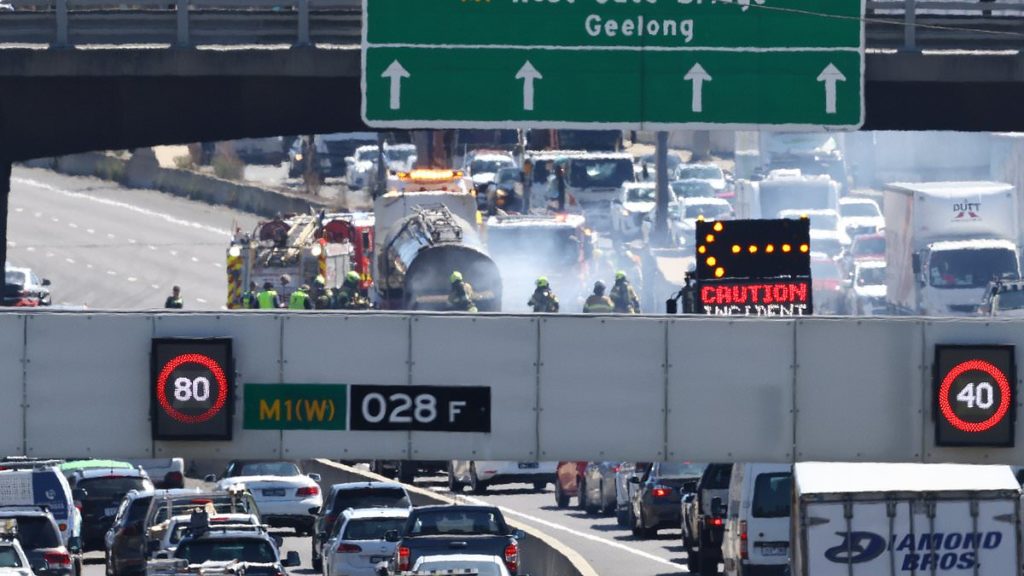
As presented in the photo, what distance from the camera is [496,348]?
77.9 ft

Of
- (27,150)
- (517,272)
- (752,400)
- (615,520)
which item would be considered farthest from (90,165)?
(752,400)

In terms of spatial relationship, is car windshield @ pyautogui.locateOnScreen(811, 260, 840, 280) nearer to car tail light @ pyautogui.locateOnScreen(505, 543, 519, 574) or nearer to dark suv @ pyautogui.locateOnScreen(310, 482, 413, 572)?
dark suv @ pyautogui.locateOnScreen(310, 482, 413, 572)

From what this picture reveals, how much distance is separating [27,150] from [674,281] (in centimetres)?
2831

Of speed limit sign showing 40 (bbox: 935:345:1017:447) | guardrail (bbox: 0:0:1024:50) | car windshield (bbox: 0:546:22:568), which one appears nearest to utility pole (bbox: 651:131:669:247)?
guardrail (bbox: 0:0:1024:50)

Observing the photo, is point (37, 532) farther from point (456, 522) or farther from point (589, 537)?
point (589, 537)

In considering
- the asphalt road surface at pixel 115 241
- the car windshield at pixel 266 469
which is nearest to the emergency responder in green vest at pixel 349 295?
the car windshield at pixel 266 469

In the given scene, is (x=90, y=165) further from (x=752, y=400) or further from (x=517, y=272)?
(x=752, y=400)

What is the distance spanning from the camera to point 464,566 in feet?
79.5

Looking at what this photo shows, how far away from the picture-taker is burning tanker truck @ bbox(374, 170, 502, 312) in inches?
1868

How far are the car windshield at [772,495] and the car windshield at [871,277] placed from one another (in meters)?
→ 30.3

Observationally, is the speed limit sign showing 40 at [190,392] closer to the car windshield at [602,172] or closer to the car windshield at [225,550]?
the car windshield at [225,550]

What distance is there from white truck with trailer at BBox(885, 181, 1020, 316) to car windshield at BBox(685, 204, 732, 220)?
1118cm

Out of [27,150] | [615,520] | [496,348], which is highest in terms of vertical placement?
[27,150]

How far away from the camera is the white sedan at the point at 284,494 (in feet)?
128
